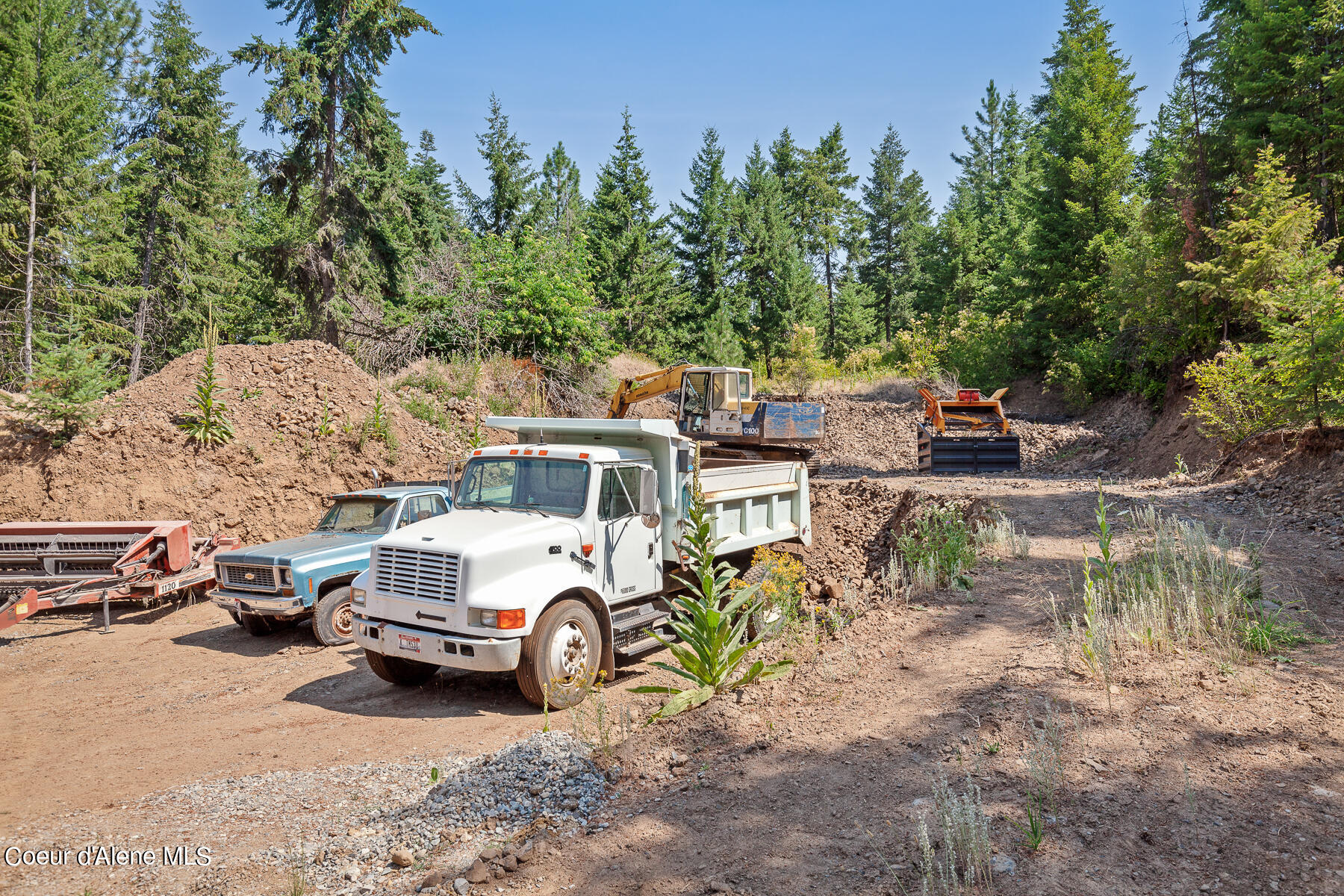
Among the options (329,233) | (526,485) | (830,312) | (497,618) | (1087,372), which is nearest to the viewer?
(497,618)

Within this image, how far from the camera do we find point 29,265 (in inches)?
920

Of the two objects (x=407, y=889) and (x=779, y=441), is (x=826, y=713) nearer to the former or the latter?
(x=407, y=889)

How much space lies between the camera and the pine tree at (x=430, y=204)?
122ft

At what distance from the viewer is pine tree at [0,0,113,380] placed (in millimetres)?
22750

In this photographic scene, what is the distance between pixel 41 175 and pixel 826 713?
29.8 metres

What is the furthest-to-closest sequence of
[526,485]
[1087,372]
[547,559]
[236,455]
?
[1087,372], [236,455], [526,485], [547,559]

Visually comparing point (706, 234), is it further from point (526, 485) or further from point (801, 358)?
point (526, 485)

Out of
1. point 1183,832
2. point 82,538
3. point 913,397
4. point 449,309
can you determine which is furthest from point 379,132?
point 1183,832

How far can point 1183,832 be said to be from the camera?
128 inches

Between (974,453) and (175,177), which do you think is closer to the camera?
(974,453)

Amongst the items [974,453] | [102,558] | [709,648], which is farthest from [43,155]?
[974,453]

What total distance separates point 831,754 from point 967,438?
15.8 m

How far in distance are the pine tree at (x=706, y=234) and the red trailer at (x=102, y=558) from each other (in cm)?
3436

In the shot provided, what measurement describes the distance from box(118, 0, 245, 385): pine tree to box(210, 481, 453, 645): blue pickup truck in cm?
2748
